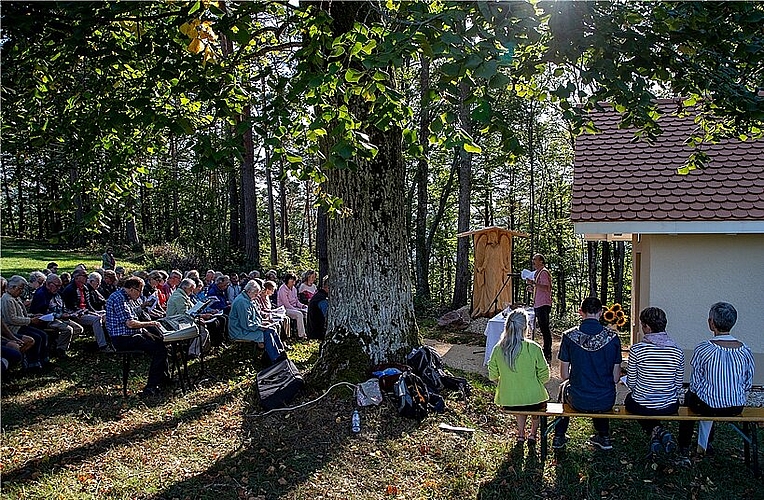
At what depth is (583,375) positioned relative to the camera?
555cm

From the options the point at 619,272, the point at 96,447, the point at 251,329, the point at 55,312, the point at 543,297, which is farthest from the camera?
the point at 619,272

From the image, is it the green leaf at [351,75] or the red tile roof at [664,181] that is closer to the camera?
the green leaf at [351,75]

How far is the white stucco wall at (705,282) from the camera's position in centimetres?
830

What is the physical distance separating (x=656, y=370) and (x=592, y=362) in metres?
0.54

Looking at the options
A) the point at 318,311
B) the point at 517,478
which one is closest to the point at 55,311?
the point at 318,311

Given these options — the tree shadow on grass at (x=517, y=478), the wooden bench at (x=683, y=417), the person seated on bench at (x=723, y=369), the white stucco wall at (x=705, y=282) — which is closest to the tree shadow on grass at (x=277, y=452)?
the tree shadow on grass at (x=517, y=478)

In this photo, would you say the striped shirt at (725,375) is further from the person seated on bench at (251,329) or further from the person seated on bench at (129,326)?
the person seated on bench at (129,326)

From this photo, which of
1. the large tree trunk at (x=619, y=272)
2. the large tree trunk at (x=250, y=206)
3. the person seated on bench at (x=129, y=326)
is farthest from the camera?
the large tree trunk at (x=619, y=272)

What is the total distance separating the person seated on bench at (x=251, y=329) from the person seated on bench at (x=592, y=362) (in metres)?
4.78

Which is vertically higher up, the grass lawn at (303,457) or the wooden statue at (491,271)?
the wooden statue at (491,271)

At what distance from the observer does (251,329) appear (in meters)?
9.30

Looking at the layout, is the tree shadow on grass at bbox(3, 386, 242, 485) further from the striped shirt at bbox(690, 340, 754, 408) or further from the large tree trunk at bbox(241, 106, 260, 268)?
the large tree trunk at bbox(241, 106, 260, 268)

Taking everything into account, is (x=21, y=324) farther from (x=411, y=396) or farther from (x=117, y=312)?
(x=411, y=396)

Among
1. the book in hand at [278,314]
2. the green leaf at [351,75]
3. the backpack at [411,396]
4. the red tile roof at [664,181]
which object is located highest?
the green leaf at [351,75]
